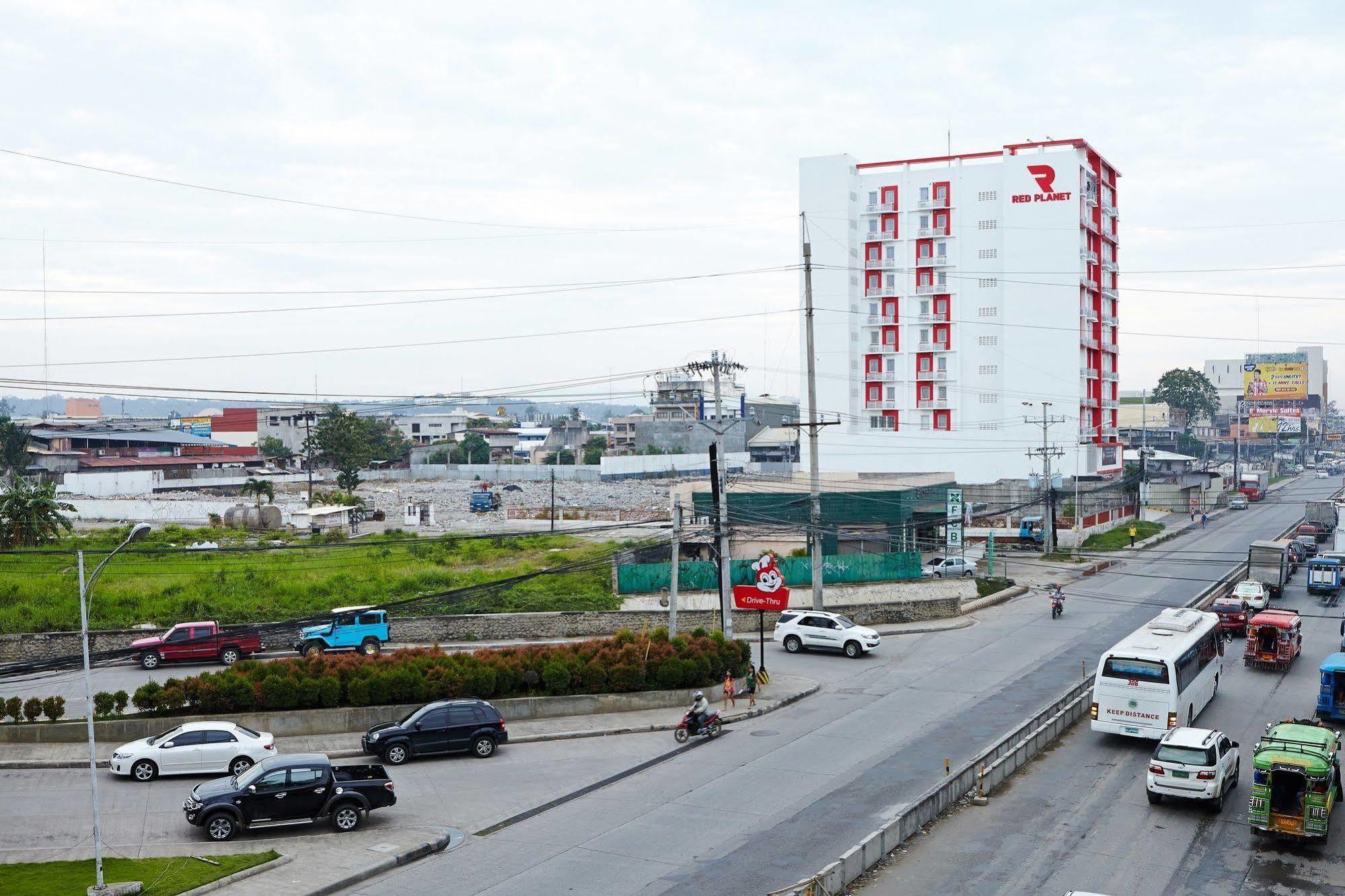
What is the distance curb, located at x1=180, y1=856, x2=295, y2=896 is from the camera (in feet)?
60.0

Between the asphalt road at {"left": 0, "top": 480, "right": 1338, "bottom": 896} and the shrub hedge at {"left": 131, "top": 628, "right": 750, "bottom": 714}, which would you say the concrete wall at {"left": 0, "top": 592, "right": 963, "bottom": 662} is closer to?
the asphalt road at {"left": 0, "top": 480, "right": 1338, "bottom": 896}

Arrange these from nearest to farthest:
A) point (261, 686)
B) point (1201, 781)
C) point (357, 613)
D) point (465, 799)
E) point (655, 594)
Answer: point (1201, 781)
point (465, 799)
point (261, 686)
point (357, 613)
point (655, 594)

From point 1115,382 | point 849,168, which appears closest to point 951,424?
point 1115,382

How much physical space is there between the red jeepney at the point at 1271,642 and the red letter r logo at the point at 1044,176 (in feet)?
215

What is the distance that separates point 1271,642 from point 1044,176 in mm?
67314

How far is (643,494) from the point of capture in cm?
10394

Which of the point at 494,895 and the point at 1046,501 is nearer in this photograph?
the point at 494,895

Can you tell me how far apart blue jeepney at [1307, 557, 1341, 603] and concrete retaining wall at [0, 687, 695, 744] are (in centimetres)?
3767

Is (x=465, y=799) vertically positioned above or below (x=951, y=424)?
below

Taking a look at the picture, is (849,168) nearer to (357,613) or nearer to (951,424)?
(951,424)

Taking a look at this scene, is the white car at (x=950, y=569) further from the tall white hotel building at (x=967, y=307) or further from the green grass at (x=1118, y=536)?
the tall white hotel building at (x=967, y=307)

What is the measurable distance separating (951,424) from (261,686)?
81.4m

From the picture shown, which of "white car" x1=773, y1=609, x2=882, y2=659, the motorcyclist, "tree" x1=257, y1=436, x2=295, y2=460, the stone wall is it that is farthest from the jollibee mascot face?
"tree" x1=257, y1=436, x2=295, y2=460

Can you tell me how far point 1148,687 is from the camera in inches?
1054
